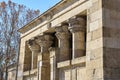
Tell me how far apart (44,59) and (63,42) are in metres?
1.48

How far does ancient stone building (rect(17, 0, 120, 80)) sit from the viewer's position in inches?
346

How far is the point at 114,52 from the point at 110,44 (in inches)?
11.3

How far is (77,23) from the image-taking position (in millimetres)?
10836

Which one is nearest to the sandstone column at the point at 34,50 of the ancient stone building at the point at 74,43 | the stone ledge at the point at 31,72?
the ancient stone building at the point at 74,43

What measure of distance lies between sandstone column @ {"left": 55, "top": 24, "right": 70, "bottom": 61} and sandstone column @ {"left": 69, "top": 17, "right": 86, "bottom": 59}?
2.69 feet

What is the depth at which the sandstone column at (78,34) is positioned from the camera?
10.8m

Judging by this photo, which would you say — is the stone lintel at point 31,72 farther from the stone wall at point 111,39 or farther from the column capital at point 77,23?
the stone wall at point 111,39

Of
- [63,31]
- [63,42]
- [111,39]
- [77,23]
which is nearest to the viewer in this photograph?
[111,39]

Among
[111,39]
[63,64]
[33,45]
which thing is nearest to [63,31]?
[63,64]

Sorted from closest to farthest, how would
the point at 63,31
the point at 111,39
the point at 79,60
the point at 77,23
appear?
the point at 111,39
the point at 79,60
the point at 77,23
the point at 63,31

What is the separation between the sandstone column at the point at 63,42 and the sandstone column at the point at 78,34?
2.69 feet

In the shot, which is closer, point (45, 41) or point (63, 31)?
point (63, 31)

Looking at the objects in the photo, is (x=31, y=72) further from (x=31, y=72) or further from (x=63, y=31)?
(x=63, y=31)

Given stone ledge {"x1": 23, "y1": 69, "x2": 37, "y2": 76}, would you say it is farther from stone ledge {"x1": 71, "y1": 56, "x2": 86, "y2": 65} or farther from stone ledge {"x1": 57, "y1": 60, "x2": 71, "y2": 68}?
stone ledge {"x1": 71, "y1": 56, "x2": 86, "y2": 65}
